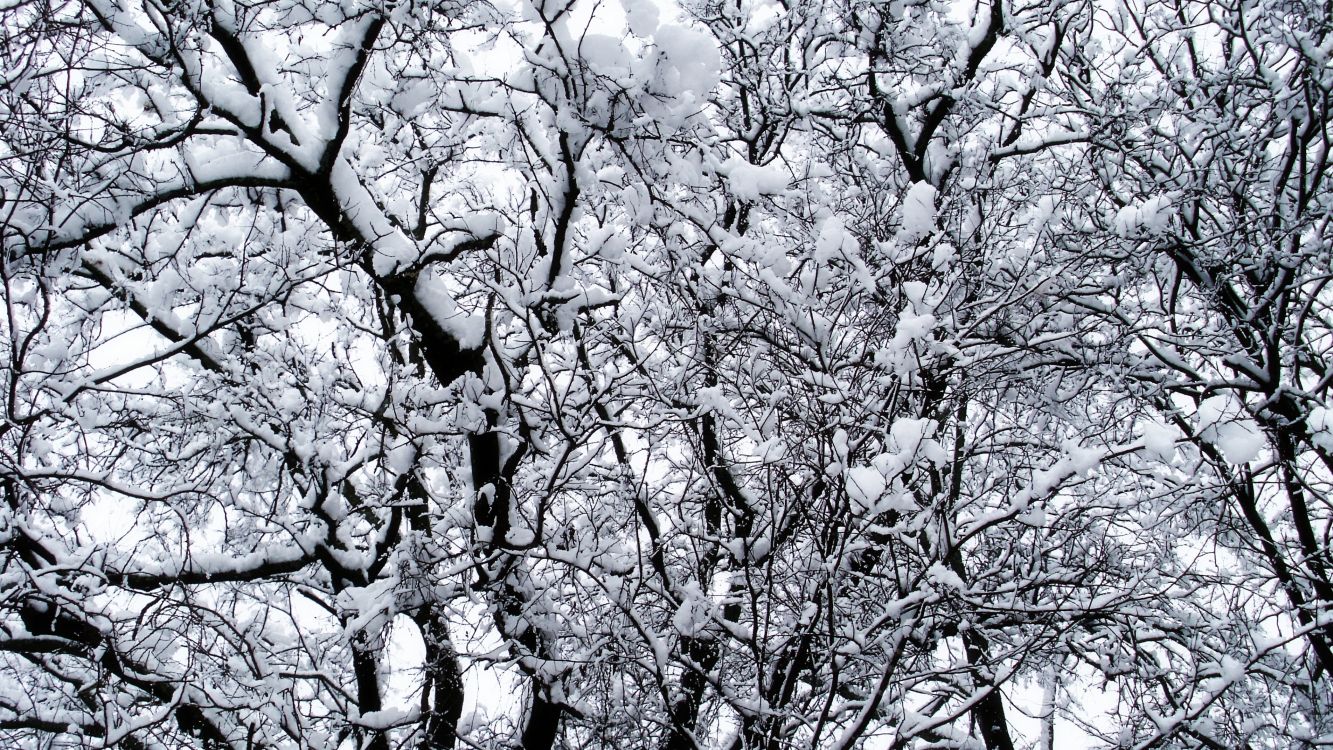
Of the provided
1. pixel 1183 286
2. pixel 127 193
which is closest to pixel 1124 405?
pixel 1183 286

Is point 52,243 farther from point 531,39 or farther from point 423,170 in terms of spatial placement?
point 423,170

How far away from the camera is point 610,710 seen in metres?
3.93

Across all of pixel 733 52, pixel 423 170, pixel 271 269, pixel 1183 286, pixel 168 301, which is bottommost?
pixel 168 301

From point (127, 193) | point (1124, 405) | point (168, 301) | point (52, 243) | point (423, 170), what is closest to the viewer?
point (52, 243)

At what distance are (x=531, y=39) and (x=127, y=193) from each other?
1.98 m

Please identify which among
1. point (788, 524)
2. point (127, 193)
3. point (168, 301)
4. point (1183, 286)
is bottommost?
point (788, 524)

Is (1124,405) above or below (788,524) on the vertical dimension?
above

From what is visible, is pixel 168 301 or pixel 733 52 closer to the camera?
pixel 168 301

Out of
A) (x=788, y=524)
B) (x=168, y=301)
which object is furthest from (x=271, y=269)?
(x=788, y=524)

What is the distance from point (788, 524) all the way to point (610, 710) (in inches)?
49.5

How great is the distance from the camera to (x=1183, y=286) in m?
5.95

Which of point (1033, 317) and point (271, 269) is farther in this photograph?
point (271, 269)

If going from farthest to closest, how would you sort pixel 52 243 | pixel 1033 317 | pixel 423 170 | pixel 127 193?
pixel 423 170
pixel 1033 317
pixel 127 193
pixel 52 243

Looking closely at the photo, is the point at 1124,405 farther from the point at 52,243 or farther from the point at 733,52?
the point at 52,243
